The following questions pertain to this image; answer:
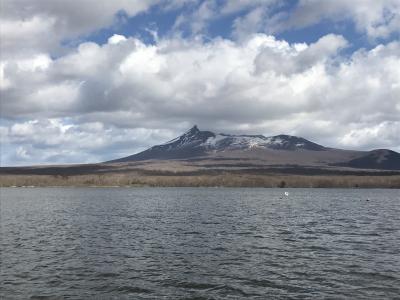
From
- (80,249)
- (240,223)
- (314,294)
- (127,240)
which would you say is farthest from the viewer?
(240,223)

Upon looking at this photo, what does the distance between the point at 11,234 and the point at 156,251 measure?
26125mm

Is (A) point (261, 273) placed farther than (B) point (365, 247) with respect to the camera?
No

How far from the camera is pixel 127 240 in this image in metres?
59.5

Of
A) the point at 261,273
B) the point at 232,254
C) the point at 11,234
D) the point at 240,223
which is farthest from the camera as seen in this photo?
the point at 240,223

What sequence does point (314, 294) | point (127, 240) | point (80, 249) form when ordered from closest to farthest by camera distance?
1. point (314, 294)
2. point (80, 249)
3. point (127, 240)

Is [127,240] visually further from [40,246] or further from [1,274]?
[1,274]

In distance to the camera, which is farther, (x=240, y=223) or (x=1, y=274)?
(x=240, y=223)

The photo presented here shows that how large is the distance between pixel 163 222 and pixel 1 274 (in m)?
44.2

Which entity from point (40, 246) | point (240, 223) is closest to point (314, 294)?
point (40, 246)

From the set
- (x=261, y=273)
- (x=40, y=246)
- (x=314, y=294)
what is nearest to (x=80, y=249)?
(x=40, y=246)

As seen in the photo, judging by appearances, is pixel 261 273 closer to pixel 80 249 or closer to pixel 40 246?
pixel 80 249

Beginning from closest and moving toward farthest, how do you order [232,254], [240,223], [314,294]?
1. [314,294]
2. [232,254]
3. [240,223]

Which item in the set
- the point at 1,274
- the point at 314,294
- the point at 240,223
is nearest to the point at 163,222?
the point at 240,223

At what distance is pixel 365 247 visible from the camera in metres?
53.0
